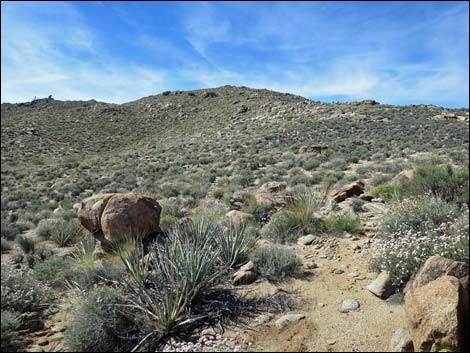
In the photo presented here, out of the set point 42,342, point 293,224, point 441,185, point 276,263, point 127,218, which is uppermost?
point 441,185

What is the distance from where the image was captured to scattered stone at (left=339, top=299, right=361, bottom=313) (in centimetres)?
450

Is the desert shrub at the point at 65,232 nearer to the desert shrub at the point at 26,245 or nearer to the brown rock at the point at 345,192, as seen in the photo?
the desert shrub at the point at 26,245

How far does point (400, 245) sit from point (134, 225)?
4885mm

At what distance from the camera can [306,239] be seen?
7.05 metres

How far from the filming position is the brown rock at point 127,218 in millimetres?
7219

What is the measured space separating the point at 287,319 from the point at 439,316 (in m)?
1.63

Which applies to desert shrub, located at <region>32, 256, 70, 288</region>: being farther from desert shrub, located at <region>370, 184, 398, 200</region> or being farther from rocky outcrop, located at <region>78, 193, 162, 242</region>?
desert shrub, located at <region>370, 184, 398, 200</region>

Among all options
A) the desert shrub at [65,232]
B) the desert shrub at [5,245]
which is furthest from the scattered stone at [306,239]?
the desert shrub at [5,245]

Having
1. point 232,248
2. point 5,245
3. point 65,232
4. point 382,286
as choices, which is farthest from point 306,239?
point 5,245

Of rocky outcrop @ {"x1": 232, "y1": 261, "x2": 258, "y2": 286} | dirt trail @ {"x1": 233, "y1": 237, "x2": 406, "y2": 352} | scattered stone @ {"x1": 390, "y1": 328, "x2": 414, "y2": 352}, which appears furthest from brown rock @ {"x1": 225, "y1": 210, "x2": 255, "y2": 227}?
scattered stone @ {"x1": 390, "y1": 328, "x2": 414, "y2": 352}

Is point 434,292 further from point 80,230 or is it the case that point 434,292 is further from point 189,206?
point 189,206

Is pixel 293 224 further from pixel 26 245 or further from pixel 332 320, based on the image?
pixel 26 245

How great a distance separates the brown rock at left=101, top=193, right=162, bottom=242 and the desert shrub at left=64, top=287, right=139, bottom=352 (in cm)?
272

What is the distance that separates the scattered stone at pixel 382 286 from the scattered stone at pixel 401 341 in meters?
0.94
